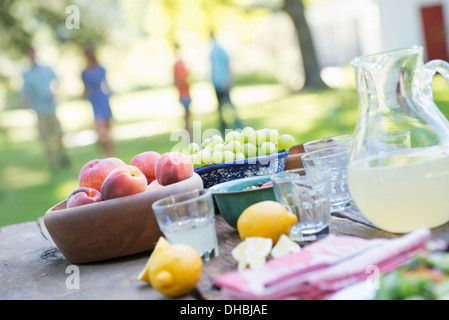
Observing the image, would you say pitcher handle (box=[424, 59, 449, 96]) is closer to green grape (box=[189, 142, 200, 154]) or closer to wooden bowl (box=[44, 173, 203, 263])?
wooden bowl (box=[44, 173, 203, 263])

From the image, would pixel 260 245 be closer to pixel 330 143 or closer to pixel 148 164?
pixel 330 143

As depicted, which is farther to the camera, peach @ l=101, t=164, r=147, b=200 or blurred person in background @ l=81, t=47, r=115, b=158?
blurred person in background @ l=81, t=47, r=115, b=158

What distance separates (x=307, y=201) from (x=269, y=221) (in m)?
0.09

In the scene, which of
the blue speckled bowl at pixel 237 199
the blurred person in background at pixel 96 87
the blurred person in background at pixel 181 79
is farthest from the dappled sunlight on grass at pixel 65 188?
the blue speckled bowl at pixel 237 199

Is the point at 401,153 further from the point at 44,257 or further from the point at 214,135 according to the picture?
the point at 44,257

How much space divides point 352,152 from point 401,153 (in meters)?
0.09

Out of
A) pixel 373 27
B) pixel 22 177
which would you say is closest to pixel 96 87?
pixel 22 177

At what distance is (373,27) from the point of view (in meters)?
16.0

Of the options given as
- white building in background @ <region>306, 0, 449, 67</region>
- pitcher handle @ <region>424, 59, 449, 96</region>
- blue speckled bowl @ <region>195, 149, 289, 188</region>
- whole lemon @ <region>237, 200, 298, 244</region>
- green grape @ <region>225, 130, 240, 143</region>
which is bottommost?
whole lemon @ <region>237, 200, 298, 244</region>

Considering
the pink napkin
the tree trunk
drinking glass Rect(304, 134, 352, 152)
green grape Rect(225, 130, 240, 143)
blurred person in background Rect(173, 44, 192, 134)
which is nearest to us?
the pink napkin

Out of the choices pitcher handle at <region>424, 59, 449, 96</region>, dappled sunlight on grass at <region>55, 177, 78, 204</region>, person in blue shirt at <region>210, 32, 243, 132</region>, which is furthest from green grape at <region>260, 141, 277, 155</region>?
person in blue shirt at <region>210, 32, 243, 132</region>

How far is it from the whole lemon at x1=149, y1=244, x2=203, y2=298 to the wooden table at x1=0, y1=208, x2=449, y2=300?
2 cm

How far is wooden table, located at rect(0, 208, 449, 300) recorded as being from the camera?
996mm
